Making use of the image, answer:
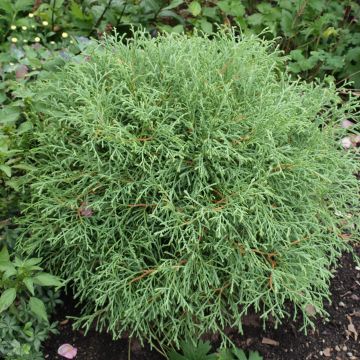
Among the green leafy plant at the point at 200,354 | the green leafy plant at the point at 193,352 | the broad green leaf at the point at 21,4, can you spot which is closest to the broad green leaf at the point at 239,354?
the green leafy plant at the point at 200,354

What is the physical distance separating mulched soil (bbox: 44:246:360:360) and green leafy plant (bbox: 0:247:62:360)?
107 mm

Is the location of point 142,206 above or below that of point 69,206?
above

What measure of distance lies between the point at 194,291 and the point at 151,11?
2.07m

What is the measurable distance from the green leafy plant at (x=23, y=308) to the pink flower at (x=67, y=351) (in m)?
0.08

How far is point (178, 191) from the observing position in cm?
204

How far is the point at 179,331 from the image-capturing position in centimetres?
219

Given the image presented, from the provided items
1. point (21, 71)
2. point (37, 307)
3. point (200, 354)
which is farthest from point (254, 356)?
point (21, 71)

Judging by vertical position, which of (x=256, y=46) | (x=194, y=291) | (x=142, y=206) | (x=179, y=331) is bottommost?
(x=179, y=331)

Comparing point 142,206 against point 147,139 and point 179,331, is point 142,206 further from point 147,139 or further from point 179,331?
point 179,331

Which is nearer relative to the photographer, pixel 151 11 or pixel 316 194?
pixel 316 194

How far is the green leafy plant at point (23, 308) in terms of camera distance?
1.97 meters

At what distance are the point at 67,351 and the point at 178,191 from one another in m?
0.85

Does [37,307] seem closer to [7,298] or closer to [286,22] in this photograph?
[7,298]

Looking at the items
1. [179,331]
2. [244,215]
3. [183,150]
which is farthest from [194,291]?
[183,150]
